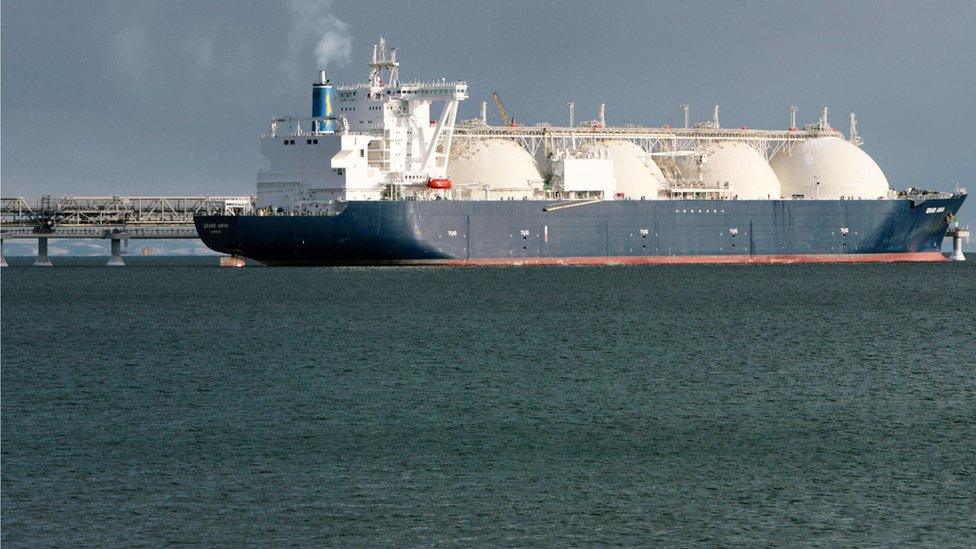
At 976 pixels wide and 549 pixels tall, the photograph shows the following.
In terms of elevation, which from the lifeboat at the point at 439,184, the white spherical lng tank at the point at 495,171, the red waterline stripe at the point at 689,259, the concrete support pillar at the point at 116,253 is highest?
the white spherical lng tank at the point at 495,171

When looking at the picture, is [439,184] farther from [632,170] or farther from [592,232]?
[632,170]

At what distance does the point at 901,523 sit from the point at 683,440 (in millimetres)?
5966

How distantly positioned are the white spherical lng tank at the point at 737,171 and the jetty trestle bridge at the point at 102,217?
28167mm

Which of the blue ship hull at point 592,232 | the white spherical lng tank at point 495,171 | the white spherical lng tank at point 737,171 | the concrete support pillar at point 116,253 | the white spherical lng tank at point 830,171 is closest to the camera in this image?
the blue ship hull at point 592,232

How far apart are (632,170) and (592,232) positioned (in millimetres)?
7187

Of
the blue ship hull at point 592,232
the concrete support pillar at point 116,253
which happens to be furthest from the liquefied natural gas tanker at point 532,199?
the concrete support pillar at point 116,253

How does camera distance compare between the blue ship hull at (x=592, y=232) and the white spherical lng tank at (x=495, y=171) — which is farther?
the white spherical lng tank at (x=495, y=171)

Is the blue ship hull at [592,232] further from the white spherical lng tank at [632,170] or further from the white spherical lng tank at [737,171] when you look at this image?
the white spherical lng tank at [737,171]

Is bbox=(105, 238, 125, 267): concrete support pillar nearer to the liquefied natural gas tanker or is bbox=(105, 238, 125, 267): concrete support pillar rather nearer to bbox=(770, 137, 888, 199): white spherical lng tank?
the liquefied natural gas tanker

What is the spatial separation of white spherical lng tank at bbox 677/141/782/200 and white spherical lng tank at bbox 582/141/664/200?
303 centimetres

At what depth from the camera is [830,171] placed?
8756cm

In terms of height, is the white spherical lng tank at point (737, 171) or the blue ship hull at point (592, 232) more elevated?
the white spherical lng tank at point (737, 171)

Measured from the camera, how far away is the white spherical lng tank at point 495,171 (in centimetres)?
7681

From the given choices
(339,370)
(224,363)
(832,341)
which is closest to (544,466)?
(339,370)
